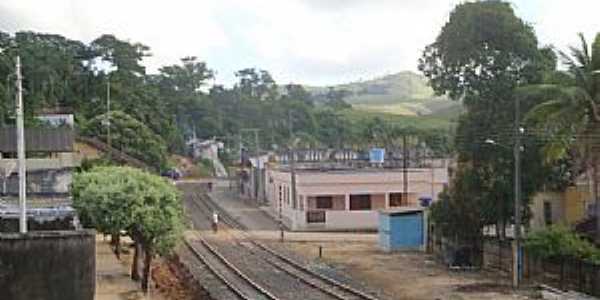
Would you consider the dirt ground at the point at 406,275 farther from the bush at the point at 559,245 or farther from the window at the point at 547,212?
the window at the point at 547,212

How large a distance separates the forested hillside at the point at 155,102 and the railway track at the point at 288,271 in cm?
1946

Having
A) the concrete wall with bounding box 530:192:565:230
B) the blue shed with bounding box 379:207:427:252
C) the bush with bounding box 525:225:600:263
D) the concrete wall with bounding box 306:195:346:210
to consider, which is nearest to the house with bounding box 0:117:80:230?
the concrete wall with bounding box 306:195:346:210

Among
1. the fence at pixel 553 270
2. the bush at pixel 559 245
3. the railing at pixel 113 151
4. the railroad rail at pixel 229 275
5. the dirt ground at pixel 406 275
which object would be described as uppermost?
the railing at pixel 113 151

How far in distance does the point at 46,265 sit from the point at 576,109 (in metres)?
21.5

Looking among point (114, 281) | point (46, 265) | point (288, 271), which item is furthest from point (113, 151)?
point (46, 265)

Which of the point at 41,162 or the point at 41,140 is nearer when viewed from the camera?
the point at 41,162

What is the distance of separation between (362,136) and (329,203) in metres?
64.2

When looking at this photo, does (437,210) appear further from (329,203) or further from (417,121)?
(417,121)

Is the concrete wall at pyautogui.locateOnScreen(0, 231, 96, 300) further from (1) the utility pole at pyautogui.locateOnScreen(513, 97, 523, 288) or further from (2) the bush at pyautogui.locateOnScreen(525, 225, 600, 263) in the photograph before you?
(2) the bush at pyautogui.locateOnScreen(525, 225, 600, 263)

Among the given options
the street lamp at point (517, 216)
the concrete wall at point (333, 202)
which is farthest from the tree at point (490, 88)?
the concrete wall at point (333, 202)

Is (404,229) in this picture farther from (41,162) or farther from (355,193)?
(41,162)

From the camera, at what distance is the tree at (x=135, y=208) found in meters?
32.6

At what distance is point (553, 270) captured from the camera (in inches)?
1363

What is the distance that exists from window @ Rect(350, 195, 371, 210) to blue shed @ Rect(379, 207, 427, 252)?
530 inches
